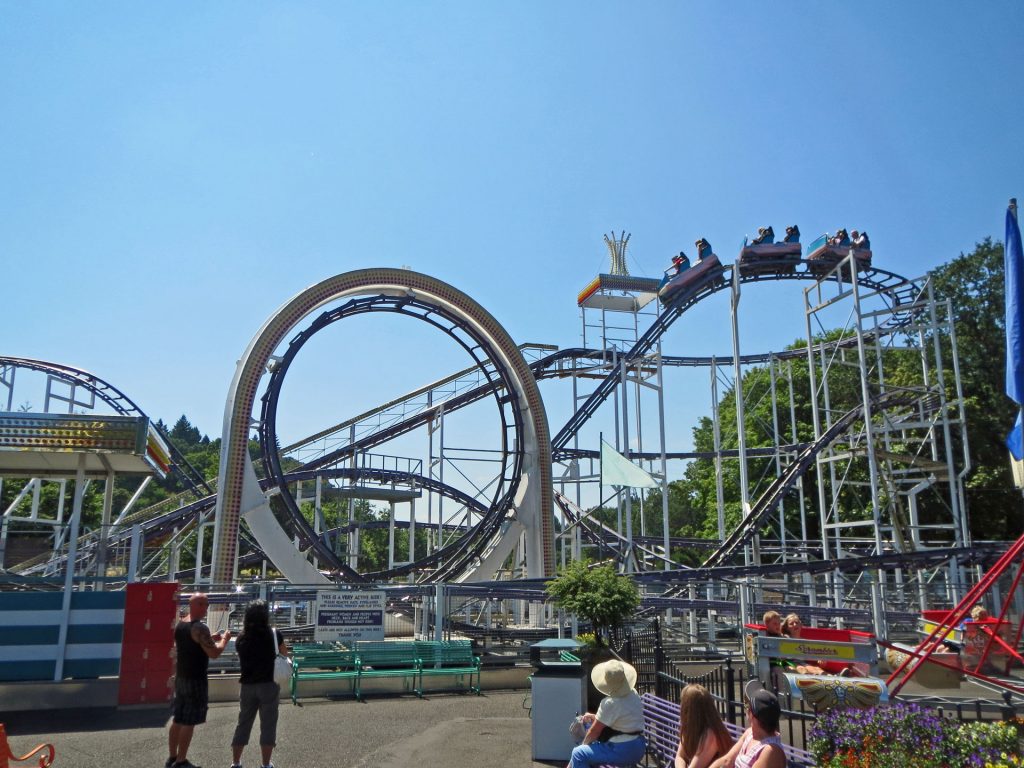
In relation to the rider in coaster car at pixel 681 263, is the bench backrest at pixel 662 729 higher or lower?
lower

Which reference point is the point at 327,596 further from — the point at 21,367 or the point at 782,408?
the point at 782,408

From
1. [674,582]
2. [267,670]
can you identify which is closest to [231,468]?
[674,582]

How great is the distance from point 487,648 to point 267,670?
8807 mm

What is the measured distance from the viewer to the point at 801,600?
2444 centimetres

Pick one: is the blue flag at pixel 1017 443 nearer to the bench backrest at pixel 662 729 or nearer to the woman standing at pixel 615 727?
the bench backrest at pixel 662 729

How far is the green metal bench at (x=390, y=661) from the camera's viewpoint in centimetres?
1148

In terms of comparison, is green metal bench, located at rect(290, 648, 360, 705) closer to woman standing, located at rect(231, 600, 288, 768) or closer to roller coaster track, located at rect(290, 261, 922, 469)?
woman standing, located at rect(231, 600, 288, 768)

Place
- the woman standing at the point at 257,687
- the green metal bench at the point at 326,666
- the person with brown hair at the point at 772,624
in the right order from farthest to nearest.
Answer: the green metal bench at the point at 326,666, the person with brown hair at the point at 772,624, the woman standing at the point at 257,687

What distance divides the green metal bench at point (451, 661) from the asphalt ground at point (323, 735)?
940mm

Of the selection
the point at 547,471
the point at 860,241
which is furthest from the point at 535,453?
the point at 860,241

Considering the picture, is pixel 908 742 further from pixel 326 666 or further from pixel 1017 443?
pixel 326 666

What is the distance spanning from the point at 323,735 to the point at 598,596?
13.8 ft

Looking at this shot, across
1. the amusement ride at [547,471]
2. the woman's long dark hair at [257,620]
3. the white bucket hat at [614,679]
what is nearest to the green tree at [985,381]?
the amusement ride at [547,471]

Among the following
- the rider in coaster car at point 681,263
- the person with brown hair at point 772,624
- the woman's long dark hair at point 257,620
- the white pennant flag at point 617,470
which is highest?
the rider in coaster car at point 681,263
